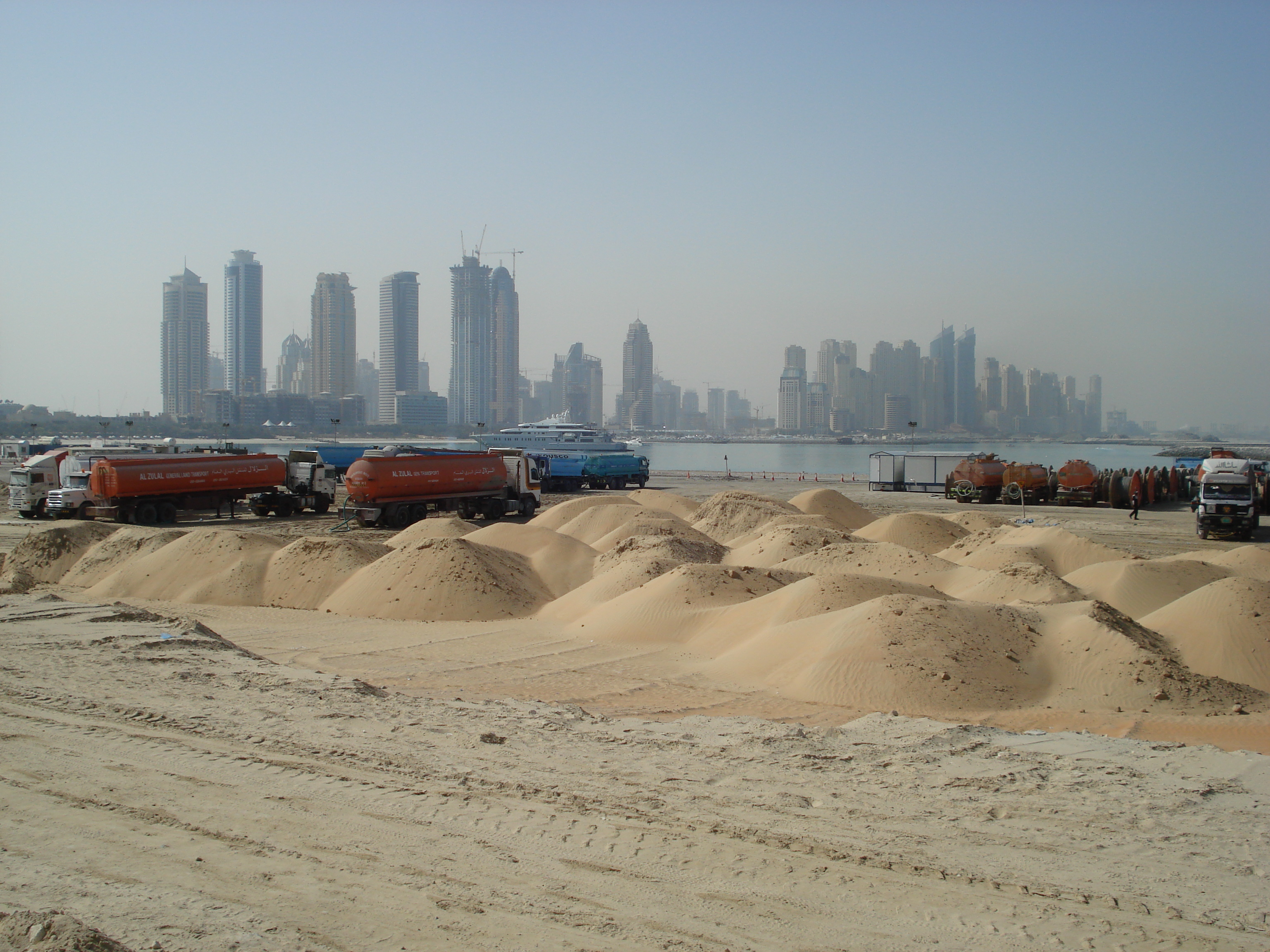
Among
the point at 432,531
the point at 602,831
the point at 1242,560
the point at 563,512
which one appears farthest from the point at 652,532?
the point at 602,831

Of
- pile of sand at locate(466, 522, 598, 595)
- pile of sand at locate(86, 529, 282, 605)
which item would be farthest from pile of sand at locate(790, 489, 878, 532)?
pile of sand at locate(86, 529, 282, 605)

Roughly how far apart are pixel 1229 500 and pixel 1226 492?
0.96 feet

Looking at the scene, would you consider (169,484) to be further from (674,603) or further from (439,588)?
(674,603)

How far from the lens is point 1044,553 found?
72.5 feet

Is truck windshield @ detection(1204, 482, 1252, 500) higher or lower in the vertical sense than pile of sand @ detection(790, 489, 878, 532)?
higher

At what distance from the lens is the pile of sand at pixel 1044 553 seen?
20984mm

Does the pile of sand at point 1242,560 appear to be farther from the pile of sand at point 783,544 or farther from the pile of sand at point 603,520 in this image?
the pile of sand at point 603,520

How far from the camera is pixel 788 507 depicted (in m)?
32.3

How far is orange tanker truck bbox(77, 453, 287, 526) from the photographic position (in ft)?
99.8

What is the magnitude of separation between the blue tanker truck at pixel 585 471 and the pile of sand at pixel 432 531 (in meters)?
23.3

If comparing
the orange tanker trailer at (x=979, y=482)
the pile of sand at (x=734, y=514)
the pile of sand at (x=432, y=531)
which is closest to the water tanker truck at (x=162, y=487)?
the pile of sand at (x=432, y=531)

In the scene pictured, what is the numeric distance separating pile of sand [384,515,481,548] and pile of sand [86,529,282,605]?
3.03 meters

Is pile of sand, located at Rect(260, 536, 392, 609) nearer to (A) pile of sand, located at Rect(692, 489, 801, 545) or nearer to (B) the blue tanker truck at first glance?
(A) pile of sand, located at Rect(692, 489, 801, 545)

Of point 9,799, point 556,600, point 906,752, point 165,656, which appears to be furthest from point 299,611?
point 906,752
